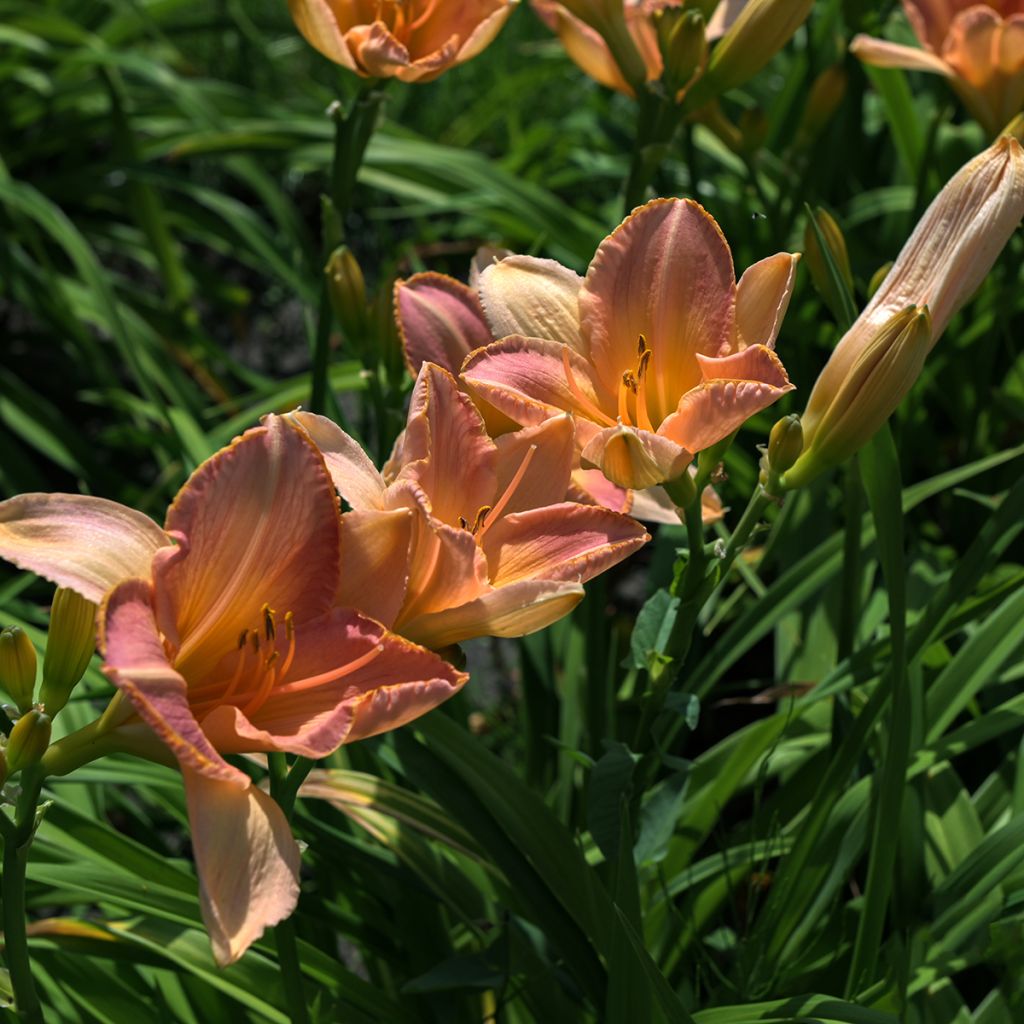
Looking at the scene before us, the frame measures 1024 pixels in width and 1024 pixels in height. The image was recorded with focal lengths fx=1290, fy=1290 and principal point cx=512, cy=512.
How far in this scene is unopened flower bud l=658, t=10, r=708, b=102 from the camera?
51.5 inches

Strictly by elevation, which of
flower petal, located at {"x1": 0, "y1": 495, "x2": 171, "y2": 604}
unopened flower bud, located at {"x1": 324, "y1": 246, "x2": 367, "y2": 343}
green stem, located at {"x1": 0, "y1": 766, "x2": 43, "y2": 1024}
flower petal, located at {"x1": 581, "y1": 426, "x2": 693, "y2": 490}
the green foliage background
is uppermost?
flower petal, located at {"x1": 581, "y1": 426, "x2": 693, "y2": 490}

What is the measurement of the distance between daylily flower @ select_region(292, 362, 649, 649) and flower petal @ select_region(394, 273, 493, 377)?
0.15m

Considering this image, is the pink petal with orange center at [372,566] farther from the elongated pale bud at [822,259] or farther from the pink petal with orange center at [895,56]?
the pink petal with orange center at [895,56]

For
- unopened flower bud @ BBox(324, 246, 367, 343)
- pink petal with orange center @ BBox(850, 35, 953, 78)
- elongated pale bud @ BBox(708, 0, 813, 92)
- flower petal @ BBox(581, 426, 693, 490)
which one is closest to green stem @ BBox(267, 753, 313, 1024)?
flower petal @ BBox(581, 426, 693, 490)

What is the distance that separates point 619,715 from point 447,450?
0.91m

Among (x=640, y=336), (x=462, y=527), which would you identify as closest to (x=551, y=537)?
(x=462, y=527)

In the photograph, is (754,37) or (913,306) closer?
(913,306)

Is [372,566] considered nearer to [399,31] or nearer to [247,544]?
[247,544]

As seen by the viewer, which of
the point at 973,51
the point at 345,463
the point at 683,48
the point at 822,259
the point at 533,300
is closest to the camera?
the point at 345,463

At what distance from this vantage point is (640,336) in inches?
38.1

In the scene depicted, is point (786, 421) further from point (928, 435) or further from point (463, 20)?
point (928, 435)

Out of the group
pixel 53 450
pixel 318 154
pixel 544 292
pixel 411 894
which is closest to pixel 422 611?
pixel 544 292

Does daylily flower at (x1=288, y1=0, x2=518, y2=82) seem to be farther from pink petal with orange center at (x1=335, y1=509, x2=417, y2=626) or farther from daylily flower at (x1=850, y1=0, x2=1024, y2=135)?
pink petal with orange center at (x1=335, y1=509, x2=417, y2=626)

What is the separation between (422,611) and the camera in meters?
0.87
